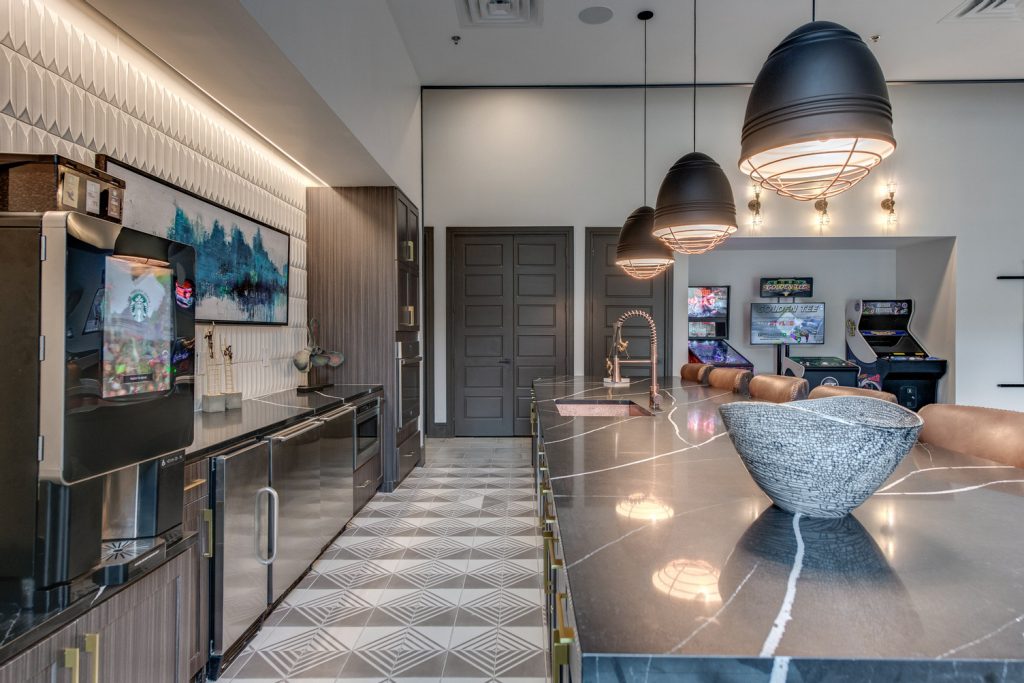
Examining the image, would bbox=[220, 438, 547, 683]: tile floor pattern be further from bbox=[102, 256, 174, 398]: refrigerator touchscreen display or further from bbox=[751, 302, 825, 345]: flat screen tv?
bbox=[751, 302, 825, 345]: flat screen tv

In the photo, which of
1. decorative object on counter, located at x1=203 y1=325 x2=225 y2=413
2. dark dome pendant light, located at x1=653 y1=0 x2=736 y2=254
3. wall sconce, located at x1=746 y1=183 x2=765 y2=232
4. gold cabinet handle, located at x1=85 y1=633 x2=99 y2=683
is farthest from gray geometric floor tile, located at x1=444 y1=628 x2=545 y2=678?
wall sconce, located at x1=746 y1=183 x2=765 y2=232

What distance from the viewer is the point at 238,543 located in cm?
208

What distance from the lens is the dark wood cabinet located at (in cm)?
444

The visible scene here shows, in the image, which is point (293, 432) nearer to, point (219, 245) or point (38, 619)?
point (219, 245)

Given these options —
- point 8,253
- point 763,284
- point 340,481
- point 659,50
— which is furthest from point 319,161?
point 763,284

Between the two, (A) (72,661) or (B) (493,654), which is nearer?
(A) (72,661)

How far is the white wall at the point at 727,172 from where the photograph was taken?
6191mm

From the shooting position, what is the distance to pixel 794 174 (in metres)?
1.85

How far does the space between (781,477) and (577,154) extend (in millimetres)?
5884

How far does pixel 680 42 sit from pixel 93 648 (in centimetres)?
577

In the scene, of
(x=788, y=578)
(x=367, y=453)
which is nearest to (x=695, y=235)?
(x=788, y=578)

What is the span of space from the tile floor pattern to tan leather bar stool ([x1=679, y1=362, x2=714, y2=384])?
157cm

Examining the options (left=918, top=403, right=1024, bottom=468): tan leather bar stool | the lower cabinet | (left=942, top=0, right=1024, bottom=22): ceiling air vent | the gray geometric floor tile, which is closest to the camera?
the lower cabinet

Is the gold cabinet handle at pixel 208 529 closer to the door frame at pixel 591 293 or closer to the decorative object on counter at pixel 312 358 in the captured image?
the decorative object on counter at pixel 312 358
